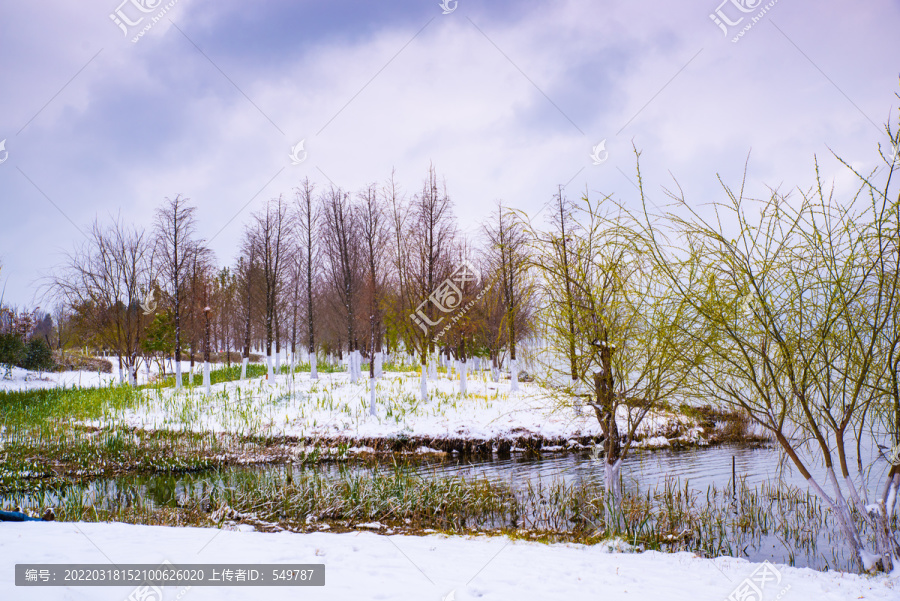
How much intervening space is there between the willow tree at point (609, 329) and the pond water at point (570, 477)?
2397 millimetres

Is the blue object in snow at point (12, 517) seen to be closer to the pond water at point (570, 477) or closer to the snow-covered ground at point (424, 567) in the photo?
the snow-covered ground at point (424, 567)

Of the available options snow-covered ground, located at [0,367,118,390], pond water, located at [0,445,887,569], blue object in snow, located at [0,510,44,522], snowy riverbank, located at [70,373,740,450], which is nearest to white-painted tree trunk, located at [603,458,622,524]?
pond water, located at [0,445,887,569]

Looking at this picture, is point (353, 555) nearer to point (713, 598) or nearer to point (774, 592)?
point (713, 598)

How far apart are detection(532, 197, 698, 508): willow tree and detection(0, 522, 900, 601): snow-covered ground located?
1.88 metres

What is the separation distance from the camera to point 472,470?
1170cm

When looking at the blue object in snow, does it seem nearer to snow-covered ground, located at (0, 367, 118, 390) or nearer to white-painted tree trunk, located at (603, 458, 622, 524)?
white-painted tree trunk, located at (603, 458, 622, 524)

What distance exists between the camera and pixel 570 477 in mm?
10555

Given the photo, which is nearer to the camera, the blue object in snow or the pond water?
the blue object in snow

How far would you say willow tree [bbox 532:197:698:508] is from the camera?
6.38m

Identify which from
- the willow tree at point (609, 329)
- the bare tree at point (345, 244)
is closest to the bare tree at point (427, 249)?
the bare tree at point (345, 244)

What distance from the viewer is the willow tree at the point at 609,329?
6375mm

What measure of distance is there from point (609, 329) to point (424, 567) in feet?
12.5

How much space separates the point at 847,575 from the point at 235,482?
9.12 meters

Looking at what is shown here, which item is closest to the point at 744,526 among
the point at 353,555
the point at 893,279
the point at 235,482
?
the point at 893,279
